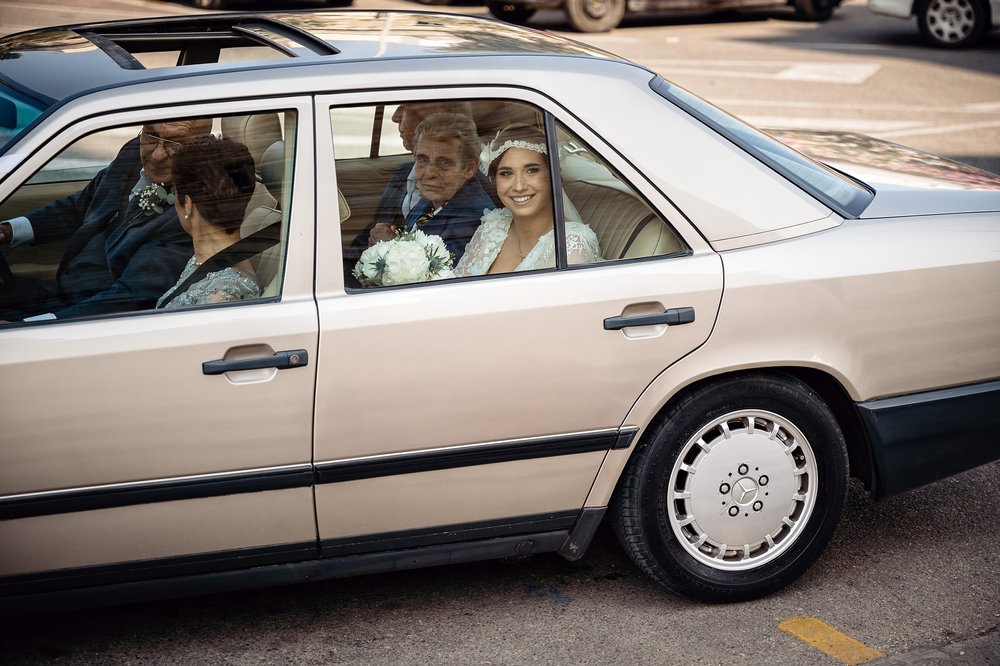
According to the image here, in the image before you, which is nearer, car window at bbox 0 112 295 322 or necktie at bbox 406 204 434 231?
car window at bbox 0 112 295 322

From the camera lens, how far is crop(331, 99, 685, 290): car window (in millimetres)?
2994

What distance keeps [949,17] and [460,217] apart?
12.4m

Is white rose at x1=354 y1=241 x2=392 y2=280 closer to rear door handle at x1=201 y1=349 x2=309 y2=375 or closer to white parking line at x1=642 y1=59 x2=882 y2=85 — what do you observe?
rear door handle at x1=201 y1=349 x2=309 y2=375

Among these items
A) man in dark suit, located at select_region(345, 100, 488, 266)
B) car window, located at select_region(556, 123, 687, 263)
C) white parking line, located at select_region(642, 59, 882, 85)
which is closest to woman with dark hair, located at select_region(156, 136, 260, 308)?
man in dark suit, located at select_region(345, 100, 488, 266)

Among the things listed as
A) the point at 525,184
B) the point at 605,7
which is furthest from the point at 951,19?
the point at 525,184

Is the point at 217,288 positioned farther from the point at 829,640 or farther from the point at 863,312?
the point at 829,640

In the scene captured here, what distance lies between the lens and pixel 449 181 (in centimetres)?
316

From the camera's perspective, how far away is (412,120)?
123 inches

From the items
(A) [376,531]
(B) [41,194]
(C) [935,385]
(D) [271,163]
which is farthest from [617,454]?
(B) [41,194]

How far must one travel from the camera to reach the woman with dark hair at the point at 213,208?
2.91 meters

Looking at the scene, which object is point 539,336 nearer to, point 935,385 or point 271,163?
point 271,163

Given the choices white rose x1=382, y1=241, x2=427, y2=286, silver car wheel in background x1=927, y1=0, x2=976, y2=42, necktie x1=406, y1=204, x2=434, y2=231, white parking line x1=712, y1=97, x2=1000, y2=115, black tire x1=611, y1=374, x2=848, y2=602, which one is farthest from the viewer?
silver car wheel in background x1=927, y1=0, x2=976, y2=42

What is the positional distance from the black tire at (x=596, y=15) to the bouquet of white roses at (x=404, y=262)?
40.2 feet

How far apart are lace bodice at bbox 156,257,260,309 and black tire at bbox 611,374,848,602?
1.20 m
